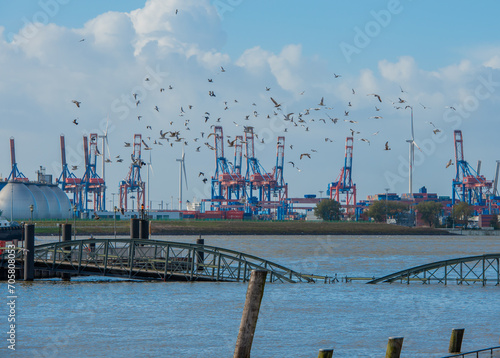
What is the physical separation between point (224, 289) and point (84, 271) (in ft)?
30.7

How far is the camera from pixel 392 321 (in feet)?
135

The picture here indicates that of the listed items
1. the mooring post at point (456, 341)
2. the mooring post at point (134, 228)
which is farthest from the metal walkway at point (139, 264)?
the mooring post at point (456, 341)

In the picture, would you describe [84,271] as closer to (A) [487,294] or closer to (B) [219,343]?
(B) [219,343]

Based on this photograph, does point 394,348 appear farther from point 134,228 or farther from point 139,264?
point 134,228

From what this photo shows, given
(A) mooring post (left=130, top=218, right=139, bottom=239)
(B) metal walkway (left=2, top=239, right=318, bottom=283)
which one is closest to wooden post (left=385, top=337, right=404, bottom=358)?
(B) metal walkway (left=2, top=239, right=318, bottom=283)

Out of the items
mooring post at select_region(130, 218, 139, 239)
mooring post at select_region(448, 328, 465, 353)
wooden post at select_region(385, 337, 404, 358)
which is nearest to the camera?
wooden post at select_region(385, 337, 404, 358)

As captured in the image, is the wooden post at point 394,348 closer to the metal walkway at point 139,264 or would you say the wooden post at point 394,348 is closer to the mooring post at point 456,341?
the mooring post at point 456,341

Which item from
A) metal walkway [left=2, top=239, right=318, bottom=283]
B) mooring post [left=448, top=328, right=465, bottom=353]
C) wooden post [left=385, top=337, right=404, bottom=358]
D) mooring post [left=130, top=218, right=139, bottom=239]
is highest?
mooring post [left=130, top=218, right=139, bottom=239]

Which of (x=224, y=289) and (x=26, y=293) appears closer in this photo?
(x=26, y=293)

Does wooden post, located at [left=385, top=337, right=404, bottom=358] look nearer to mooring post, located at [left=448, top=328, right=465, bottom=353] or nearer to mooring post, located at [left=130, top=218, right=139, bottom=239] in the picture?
mooring post, located at [left=448, top=328, right=465, bottom=353]

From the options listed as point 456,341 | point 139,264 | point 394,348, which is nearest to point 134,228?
point 139,264

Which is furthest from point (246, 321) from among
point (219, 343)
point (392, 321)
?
point (392, 321)

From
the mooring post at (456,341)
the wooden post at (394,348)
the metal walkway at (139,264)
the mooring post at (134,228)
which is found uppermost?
the mooring post at (134,228)

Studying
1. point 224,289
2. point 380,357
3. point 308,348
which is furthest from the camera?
point 224,289
